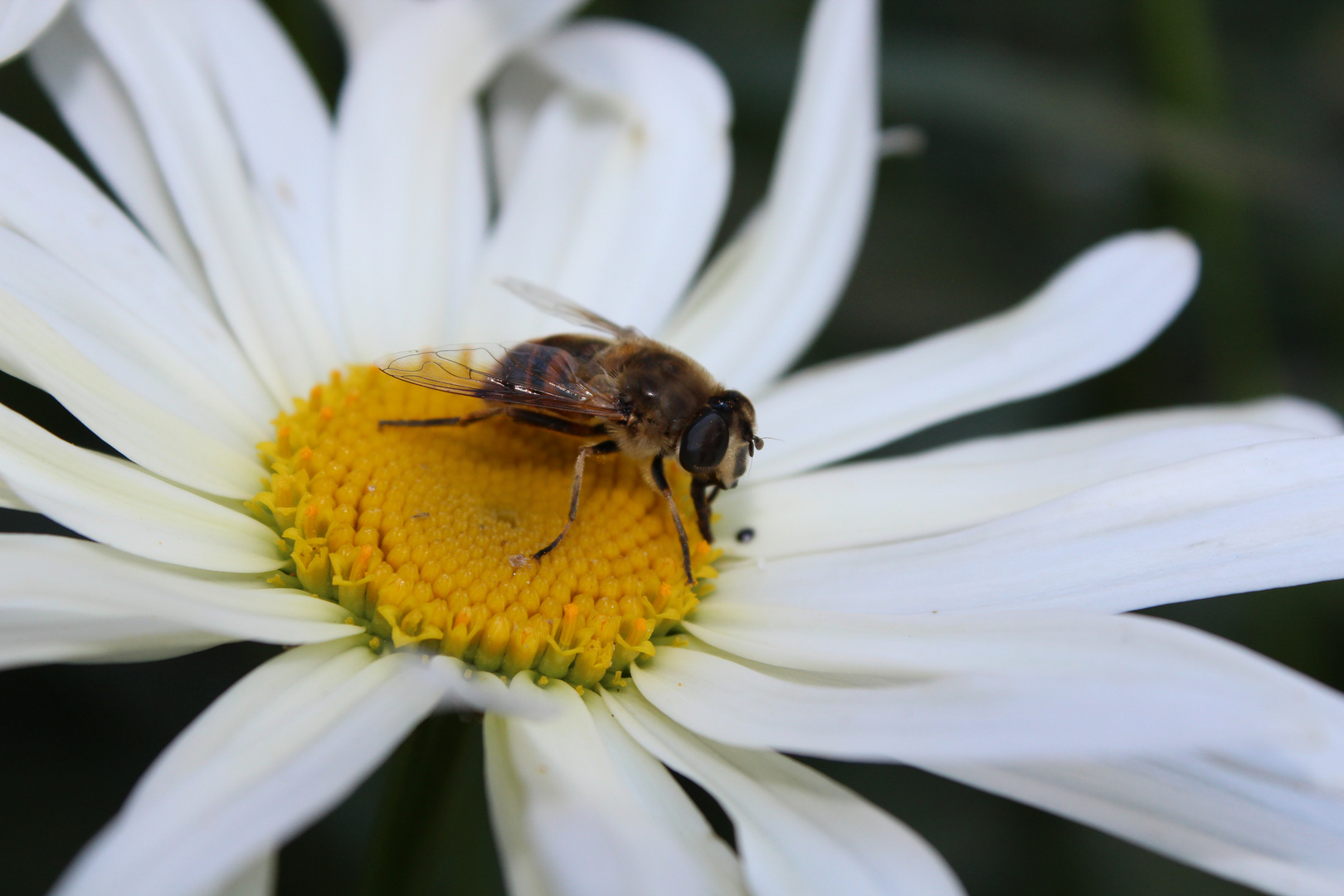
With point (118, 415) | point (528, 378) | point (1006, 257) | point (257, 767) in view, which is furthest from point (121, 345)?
point (1006, 257)

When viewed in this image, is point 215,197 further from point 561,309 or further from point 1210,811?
point 1210,811

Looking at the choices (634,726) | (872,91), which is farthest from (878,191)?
(634,726)

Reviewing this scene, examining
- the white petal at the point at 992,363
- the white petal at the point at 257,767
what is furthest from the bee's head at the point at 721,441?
the white petal at the point at 257,767

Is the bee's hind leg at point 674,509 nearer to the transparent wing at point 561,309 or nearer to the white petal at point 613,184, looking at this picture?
the transparent wing at point 561,309

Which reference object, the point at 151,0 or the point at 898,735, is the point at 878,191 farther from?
the point at 898,735

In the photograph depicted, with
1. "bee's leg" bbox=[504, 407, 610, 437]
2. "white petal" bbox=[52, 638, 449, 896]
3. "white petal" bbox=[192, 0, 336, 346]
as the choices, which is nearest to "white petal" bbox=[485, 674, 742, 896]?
"white petal" bbox=[52, 638, 449, 896]

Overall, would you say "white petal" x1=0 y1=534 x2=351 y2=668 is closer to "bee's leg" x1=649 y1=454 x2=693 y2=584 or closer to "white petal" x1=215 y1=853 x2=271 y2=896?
"white petal" x1=215 y1=853 x2=271 y2=896
